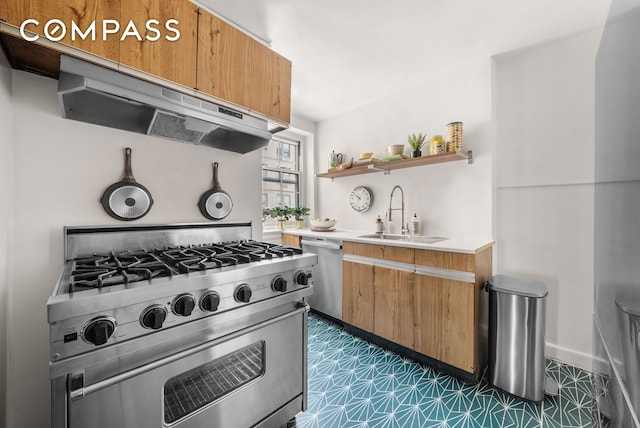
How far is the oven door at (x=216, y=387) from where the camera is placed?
773 mm

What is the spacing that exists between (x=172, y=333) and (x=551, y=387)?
237 cm

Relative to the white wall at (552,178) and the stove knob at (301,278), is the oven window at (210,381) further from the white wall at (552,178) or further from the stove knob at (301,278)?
the white wall at (552,178)

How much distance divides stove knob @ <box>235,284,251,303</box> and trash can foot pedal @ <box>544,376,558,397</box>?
2067 mm

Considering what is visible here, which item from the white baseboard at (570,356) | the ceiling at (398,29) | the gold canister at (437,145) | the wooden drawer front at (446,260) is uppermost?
the ceiling at (398,29)

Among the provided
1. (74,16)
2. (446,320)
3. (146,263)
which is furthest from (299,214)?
(74,16)

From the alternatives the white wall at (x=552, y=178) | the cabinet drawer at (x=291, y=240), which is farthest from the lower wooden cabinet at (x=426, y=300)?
the cabinet drawer at (x=291, y=240)

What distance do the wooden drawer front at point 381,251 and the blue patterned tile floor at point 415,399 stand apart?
2.72ft

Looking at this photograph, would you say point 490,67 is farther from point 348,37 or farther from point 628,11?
point 628,11

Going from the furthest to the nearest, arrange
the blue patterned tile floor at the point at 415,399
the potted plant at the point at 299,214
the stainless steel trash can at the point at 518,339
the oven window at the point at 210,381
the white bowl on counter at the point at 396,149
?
the potted plant at the point at 299,214
the white bowl on counter at the point at 396,149
the stainless steel trash can at the point at 518,339
the blue patterned tile floor at the point at 415,399
the oven window at the point at 210,381

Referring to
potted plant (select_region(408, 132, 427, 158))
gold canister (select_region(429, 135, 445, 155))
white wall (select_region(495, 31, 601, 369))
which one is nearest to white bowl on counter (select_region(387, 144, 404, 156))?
potted plant (select_region(408, 132, 427, 158))

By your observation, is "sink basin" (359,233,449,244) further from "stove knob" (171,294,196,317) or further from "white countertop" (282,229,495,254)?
"stove knob" (171,294,196,317)

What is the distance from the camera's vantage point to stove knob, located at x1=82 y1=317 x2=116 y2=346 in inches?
27.6

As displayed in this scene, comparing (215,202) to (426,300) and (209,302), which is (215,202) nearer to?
(209,302)

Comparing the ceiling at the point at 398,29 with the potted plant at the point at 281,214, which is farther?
the potted plant at the point at 281,214
